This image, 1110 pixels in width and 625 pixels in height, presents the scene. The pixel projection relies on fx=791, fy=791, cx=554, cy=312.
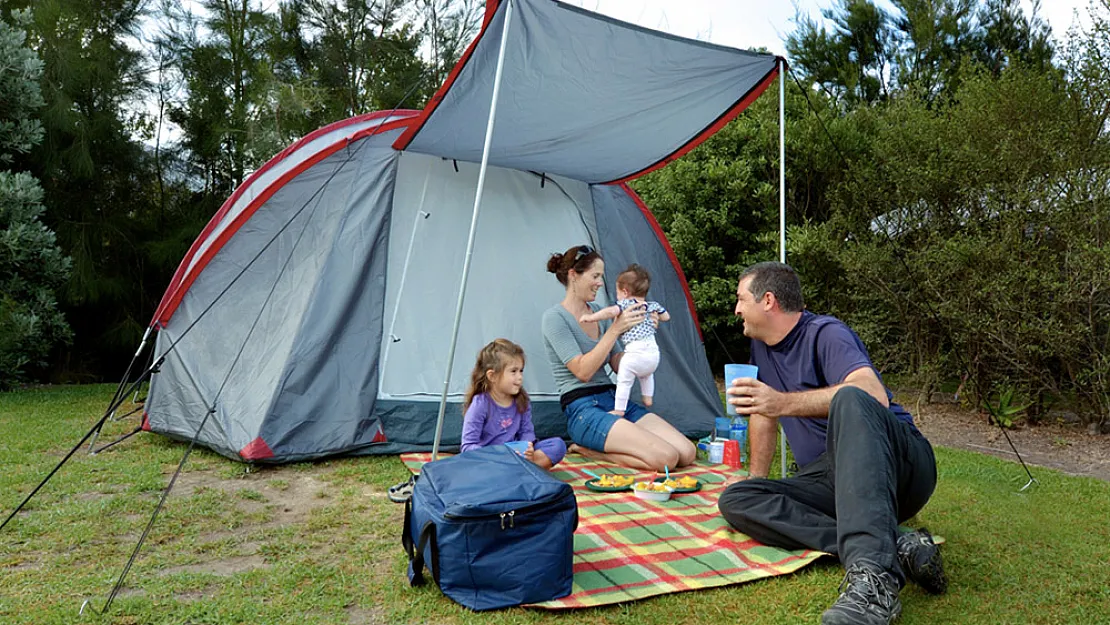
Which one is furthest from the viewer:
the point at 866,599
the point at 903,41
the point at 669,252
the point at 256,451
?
the point at 903,41

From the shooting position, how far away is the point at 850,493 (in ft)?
7.16

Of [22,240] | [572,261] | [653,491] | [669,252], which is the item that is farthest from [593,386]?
[22,240]

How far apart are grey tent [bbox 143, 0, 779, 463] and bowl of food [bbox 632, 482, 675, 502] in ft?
4.11

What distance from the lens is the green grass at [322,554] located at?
2.29 meters

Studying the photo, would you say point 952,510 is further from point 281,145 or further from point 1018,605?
point 281,145

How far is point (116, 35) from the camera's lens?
7520 millimetres

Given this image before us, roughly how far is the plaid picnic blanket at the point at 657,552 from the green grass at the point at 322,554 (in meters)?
0.05

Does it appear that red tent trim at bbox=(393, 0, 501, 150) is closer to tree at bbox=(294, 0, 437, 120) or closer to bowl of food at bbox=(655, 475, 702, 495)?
bowl of food at bbox=(655, 475, 702, 495)

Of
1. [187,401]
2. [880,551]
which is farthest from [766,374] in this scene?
[187,401]

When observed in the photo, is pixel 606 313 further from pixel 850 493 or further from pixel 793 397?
pixel 850 493

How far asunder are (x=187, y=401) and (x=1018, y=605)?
400 cm

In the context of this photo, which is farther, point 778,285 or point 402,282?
point 402,282

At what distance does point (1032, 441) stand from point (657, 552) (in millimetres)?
3416

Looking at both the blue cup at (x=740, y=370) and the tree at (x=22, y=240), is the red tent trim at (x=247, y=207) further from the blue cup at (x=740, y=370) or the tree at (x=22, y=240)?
the tree at (x=22, y=240)
